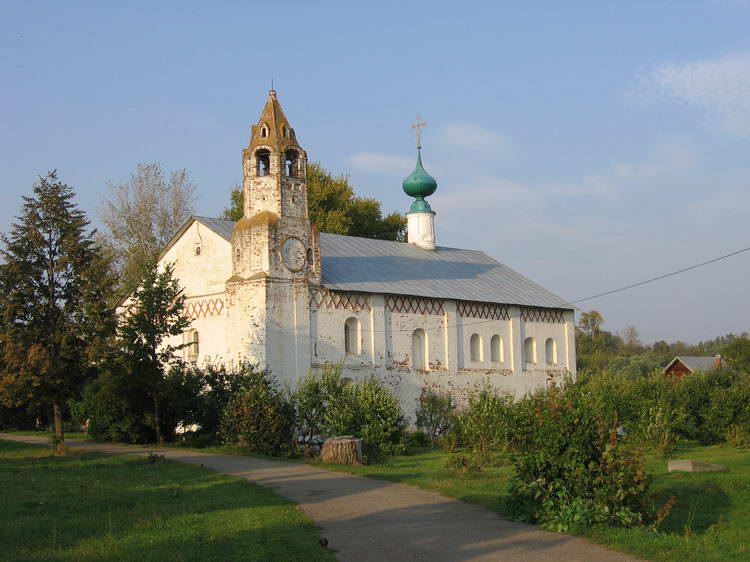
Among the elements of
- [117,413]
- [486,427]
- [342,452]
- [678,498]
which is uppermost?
[117,413]

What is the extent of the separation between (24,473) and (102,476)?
2203mm

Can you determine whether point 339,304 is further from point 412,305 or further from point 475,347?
point 475,347

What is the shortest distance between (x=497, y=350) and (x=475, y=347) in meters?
1.63

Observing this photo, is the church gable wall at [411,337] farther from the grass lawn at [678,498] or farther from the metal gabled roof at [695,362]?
the metal gabled roof at [695,362]

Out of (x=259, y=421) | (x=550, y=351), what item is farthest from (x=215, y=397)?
(x=550, y=351)

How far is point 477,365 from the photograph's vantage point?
126ft

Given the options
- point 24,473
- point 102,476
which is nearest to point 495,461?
point 102,476

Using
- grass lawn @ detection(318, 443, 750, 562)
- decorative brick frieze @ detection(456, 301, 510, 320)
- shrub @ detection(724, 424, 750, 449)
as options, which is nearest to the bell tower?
grass lawn @ detection(318, 443, 750, 562)

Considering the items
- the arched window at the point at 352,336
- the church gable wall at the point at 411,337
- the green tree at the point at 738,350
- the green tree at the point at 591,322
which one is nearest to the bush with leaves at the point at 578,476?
the arched window at the point at 352,336

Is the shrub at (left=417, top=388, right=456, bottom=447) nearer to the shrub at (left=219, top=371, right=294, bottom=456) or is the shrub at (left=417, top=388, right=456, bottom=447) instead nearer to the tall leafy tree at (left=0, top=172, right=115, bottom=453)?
the shrub at (left=219, top=371, right=294, bottom=456)

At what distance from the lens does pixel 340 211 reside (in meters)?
54.1

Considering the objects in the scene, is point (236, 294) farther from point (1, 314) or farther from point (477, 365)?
point (477, 365)

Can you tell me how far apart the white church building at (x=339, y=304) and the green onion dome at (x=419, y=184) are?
3.17m

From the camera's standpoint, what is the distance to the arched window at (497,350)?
130 ft
